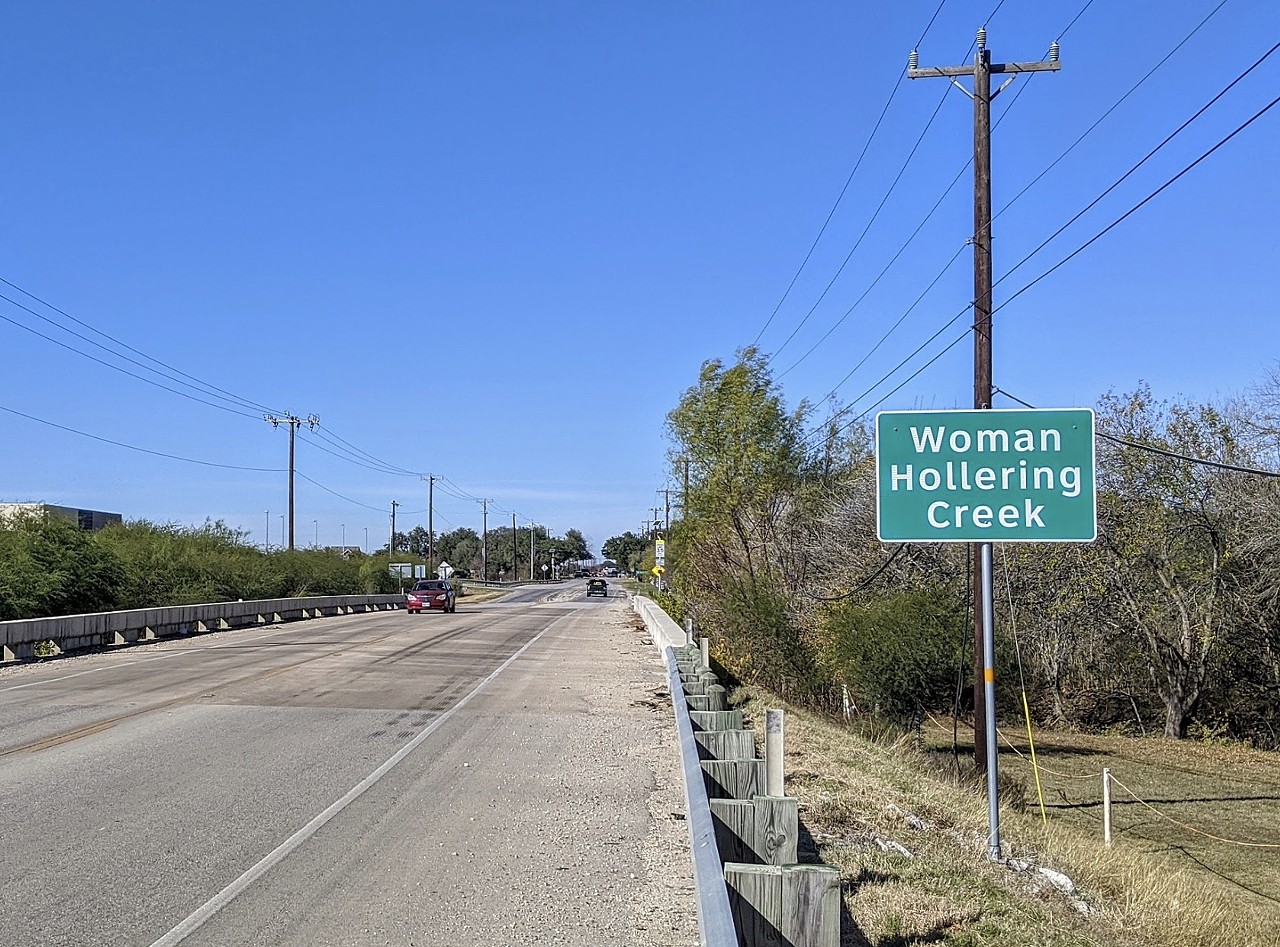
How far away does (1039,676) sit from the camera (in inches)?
1044

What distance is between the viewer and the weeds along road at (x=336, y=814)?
22.6ft

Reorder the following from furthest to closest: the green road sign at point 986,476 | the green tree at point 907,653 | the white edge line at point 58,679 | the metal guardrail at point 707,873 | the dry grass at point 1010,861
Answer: the green tree at point 907,653, the white edge line at point 58,679, the green road sign at point 986,476, the dry grass at point 1010,861, the metal guardrail at point 707,873

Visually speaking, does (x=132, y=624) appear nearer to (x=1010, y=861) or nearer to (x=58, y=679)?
(x=58, y=679)

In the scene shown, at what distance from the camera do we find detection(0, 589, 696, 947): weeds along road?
689cm

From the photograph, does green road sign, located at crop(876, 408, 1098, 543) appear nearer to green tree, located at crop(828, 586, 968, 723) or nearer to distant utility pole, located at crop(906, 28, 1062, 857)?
distant utility pole, located at crop(906, 28, 1062, 857)

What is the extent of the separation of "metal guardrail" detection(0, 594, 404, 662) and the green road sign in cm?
2210

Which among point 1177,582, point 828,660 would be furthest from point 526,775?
point 1177,582

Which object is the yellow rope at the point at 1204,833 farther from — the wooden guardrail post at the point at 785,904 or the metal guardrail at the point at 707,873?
the wooden guardrail post at the point at 785,904

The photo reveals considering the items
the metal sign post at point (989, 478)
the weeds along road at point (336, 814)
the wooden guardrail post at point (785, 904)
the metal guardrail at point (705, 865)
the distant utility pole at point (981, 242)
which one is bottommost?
the weeds along road at point (336, 814)

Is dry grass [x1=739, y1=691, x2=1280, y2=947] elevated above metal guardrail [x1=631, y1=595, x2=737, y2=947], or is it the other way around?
metal guardrail [x1=631, y1=595, x2=737, y2=947]

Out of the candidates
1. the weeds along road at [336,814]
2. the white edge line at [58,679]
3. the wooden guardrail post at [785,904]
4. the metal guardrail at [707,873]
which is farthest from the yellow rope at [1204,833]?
the white edge line at [58,679]

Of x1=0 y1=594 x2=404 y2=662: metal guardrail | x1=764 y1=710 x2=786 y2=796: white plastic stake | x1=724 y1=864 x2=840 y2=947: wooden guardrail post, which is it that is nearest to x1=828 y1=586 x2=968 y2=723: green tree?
x1=764 y1=710 x2=786 y2=796: white plastic stake

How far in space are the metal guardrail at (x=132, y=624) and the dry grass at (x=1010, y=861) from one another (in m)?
17.1

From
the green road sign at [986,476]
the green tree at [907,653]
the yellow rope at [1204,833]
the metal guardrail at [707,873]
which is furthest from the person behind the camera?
the green tree at [907,653]
